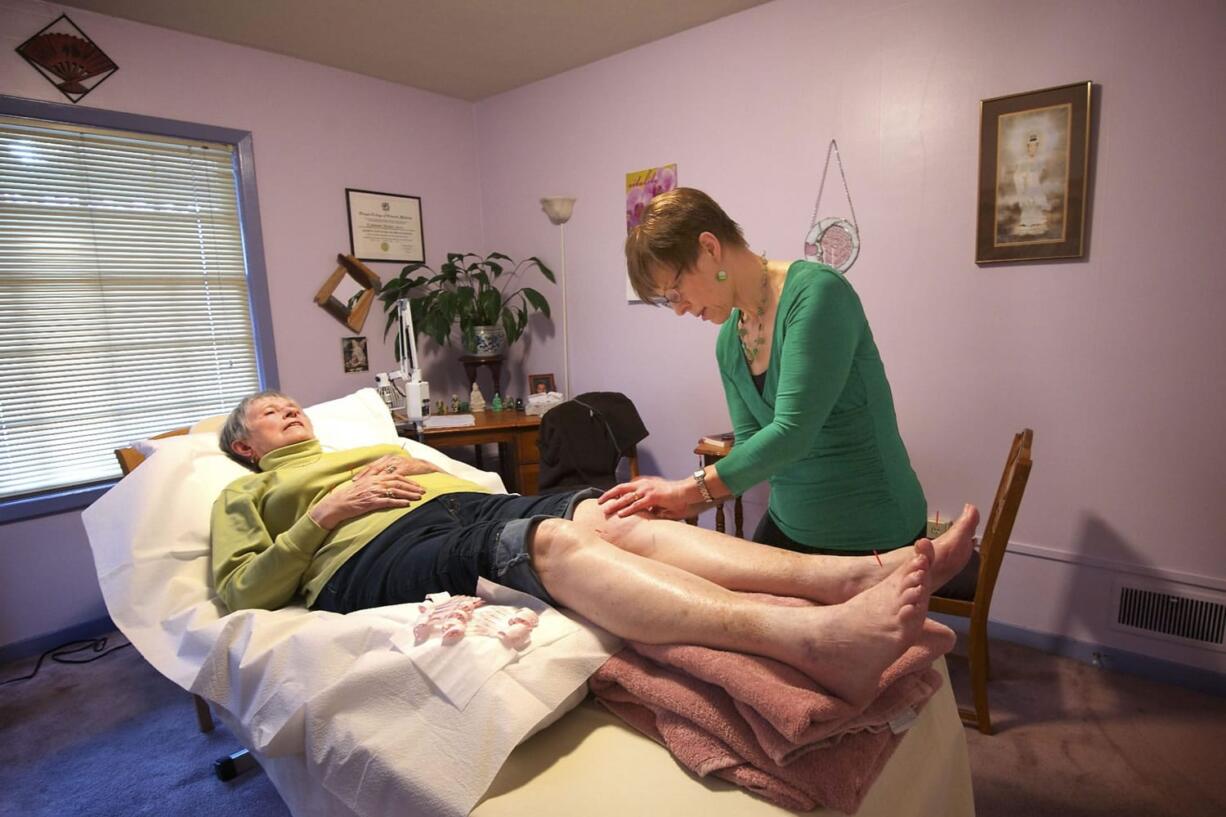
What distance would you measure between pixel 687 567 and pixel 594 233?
2403 millimetres

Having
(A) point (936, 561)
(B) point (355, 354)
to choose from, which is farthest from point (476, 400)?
(A) point (936, 561)

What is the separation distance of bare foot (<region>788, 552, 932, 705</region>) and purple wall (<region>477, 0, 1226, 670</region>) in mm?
1686

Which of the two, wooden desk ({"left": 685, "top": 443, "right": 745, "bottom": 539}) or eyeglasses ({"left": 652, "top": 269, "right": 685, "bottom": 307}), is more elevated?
eyeglasses ({"left": 652, "top": 269, "right": 685, "bottom": 307})

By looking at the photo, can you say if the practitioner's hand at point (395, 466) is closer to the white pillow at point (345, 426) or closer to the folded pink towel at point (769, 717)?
the white pillow at point (345, 426)

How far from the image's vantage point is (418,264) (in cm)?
357

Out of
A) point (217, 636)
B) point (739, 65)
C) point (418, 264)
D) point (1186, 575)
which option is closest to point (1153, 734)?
point (1186, 575)

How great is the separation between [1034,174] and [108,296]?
349 centimetres

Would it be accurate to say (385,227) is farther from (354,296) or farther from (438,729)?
(438,729)

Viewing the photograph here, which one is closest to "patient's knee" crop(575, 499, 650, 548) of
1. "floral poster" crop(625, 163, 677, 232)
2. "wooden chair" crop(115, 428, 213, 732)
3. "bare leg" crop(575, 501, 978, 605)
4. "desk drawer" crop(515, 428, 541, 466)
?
"bare leg" crop(575, 501, 978, 605)

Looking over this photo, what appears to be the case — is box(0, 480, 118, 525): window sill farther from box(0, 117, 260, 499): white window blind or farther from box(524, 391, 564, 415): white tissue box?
box(524, 391, 564, 415): white tissue box

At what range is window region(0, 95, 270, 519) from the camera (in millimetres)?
2561

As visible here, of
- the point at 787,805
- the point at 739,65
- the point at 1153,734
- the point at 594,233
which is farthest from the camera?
the point at 594,233

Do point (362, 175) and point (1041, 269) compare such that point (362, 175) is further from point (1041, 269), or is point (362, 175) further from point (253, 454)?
point (1041, 269)

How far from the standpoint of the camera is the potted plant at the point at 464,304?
3.39 meters
